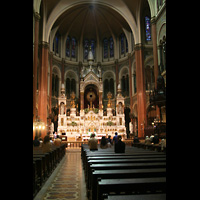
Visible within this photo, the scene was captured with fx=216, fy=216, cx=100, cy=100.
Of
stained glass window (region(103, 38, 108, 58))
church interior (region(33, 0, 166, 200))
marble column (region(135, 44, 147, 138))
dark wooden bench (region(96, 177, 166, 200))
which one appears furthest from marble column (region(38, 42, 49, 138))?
dark wooden bench (region(96, 177, 166, 200))

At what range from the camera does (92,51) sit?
3744cm

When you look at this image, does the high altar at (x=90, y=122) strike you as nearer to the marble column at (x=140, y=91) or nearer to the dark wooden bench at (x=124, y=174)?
the marble column at (x=140, y=91)

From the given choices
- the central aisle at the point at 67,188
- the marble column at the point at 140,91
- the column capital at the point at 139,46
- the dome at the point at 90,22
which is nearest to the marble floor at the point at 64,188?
the central aisle at the point at 67,188

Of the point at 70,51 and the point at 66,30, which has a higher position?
the point at 66,30

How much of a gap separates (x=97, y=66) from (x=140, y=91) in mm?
11554

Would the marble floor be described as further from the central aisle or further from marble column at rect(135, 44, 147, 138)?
marble column at rect(135, 44, 147, 138)

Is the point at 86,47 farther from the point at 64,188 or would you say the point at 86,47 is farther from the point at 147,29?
the point at 64,188

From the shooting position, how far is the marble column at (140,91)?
2607cm

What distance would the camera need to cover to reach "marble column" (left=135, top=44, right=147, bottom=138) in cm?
2607

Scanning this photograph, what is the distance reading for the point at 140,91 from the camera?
88.6 ft
